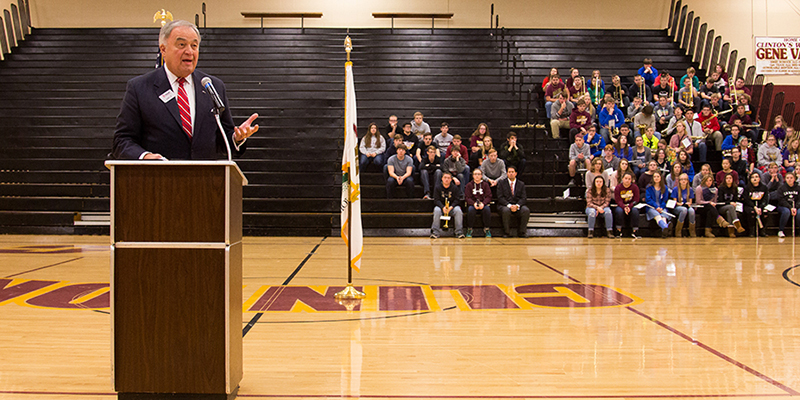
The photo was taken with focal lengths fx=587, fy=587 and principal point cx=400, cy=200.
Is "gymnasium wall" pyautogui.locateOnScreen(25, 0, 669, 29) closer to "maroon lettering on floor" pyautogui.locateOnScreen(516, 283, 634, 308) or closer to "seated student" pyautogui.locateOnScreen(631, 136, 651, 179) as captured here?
"seated student" pyautogui.locateOnScreen(631, 136, 651, 179)

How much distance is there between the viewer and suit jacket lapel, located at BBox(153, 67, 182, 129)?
2381mm

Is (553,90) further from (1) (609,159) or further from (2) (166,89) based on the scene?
(2) (166,89)

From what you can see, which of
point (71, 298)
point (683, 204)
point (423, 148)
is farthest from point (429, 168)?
point (71, 298)

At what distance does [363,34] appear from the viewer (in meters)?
16.2

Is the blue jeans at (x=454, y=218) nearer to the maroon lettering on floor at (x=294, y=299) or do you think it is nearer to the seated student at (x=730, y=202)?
the seated student at (x=730, y=202)

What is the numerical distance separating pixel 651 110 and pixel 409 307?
31.3 feet

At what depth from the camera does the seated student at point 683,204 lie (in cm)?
1025

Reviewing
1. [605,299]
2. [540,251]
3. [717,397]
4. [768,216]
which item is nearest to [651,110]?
[768,216]

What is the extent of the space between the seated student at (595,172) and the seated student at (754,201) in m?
2.61

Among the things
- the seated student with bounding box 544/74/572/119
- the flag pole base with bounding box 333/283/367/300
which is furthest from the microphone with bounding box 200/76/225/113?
the seated student with bounding box 544/74/572/119

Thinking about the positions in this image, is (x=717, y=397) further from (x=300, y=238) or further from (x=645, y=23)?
(x=645, y=23)

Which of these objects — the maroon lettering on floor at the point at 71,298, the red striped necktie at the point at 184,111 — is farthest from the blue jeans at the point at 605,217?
the red striped necktie at the point at 184,111

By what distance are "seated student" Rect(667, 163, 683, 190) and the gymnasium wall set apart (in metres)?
8.21

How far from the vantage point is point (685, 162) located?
1114 centimetres
